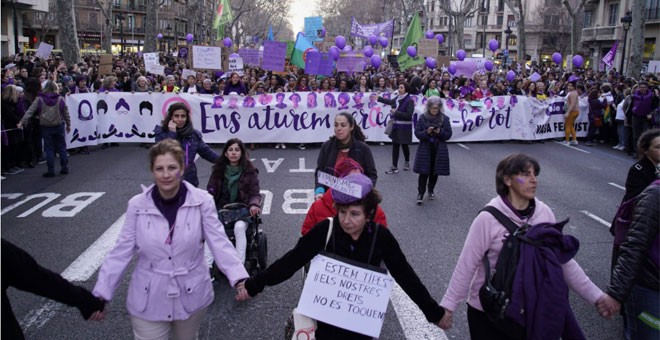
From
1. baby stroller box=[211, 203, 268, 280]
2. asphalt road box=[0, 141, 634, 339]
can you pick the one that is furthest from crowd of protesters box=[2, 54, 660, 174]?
baby stroller box=[211, 203, 268, 280]

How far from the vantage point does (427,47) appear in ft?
74.0

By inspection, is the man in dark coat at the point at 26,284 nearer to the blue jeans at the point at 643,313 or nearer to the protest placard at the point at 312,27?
the blue jeans at the point at 643,313

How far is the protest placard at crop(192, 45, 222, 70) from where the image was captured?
17.0m

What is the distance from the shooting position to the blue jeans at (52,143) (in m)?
10.4

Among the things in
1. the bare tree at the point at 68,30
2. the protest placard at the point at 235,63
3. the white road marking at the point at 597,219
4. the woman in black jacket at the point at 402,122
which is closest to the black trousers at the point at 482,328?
the white road marking at the point at 597,219

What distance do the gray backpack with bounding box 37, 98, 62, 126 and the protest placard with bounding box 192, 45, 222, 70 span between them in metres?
7.03

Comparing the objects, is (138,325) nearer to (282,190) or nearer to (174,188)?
(174,188)

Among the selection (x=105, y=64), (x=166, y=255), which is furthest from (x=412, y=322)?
(x=105, y=64)

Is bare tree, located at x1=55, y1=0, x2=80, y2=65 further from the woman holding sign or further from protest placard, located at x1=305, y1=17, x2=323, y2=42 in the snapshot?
the woman holding sign

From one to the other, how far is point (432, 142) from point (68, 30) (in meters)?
19.7

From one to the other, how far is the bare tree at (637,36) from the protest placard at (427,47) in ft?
26.2

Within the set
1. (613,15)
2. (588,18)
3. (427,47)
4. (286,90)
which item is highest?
(588,18)

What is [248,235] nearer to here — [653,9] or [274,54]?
[274,54]

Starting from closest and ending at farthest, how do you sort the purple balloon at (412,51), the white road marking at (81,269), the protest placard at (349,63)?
1. the white road marking at (81,269)
2. the protest placard at (349,63)
3. the purple balloon at (412,51)
